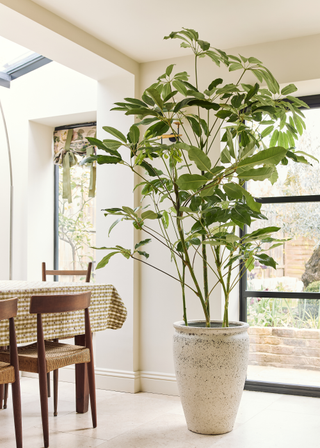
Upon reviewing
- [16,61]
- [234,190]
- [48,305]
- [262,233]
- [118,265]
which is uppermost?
[16,61]

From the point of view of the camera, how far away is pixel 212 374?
2631mm

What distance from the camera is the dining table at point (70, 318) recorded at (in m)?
2.54

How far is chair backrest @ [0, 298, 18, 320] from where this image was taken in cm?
219

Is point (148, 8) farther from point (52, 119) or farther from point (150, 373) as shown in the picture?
point (150, 373)

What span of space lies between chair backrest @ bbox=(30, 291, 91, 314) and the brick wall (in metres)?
1.66

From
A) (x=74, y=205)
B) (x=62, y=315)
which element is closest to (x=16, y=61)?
(x=74, y=205)

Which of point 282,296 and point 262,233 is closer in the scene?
point 262,233

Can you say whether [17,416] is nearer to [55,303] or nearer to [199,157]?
[55,303]

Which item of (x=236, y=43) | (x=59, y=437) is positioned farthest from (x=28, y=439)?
(x=236, y=43)

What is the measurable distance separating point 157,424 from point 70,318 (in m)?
0.81

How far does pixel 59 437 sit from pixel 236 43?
2.76 m

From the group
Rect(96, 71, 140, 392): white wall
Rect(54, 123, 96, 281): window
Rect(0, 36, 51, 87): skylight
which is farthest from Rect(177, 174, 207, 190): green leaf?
Rect(0, 36, 51, 87): skylight

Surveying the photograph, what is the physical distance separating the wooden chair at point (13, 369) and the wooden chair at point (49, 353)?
147 mm

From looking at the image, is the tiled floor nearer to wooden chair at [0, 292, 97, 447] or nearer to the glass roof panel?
wooden chair at [0, 292, 97, 447]
